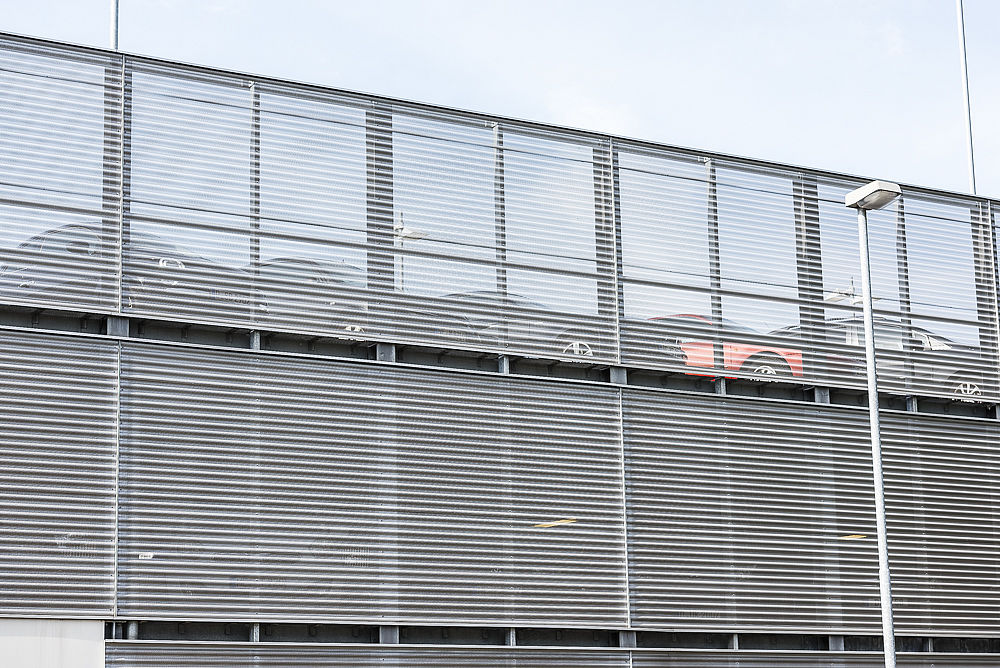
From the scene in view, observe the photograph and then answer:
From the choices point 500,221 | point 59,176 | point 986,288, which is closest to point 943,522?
point 986,288

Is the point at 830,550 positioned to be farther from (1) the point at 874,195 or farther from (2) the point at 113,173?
(2) the point at 113,173

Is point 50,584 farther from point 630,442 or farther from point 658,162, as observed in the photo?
point 658,162

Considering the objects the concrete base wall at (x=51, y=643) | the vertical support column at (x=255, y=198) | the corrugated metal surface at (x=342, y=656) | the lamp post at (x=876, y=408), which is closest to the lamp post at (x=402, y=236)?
the vertical support column at (x=255, y=198)

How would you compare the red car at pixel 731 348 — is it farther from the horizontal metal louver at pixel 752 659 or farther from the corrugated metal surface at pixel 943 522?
the horizontal metal louver at pixel 752 659

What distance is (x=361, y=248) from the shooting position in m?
16.5

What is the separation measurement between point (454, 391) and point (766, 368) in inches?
179

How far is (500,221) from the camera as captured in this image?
17.4 meters

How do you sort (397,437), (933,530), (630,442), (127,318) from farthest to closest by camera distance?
(933,530) → (630,442) → (397,437) → (127,318)

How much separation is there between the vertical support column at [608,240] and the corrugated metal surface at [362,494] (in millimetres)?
1029

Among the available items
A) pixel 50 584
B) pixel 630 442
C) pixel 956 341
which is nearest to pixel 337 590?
pixel 50 584

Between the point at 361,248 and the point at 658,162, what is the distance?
4416 mm

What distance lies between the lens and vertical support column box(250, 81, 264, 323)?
51.8ft

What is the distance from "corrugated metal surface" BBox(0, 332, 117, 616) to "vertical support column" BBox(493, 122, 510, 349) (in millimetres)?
4743

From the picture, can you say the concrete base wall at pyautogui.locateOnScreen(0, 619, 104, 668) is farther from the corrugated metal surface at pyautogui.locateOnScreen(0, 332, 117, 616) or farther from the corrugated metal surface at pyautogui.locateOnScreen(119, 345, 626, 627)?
the corrugated metal surface at pyautogui.locateOnScreen(119, 345, 626, 627)
